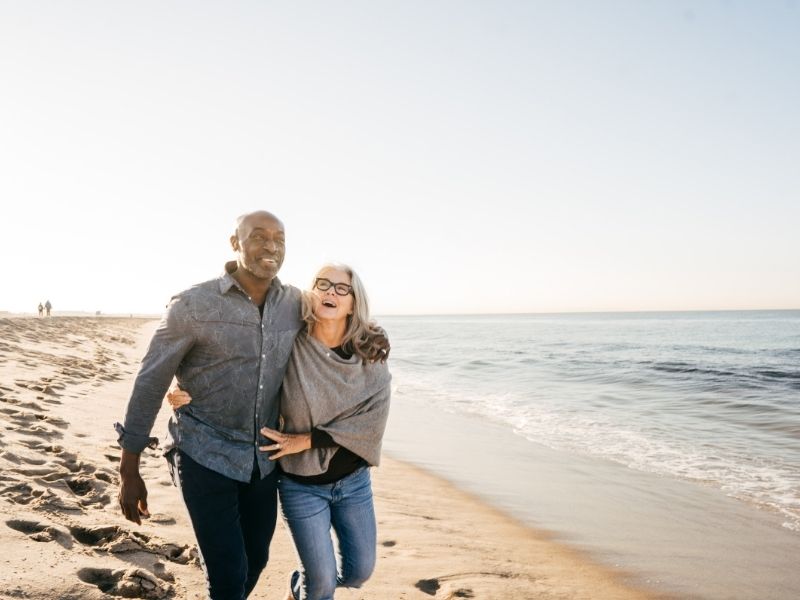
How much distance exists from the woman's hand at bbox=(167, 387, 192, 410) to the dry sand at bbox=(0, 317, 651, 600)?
49.9 inches

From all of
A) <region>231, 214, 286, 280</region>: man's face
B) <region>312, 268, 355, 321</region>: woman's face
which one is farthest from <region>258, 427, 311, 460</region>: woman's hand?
<region>231, 214, 286, 280</region>: man's face

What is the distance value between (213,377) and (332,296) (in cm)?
81

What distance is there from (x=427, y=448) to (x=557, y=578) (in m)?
5.15

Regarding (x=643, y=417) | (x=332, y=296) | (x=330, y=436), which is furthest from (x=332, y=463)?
(x=643, y=417)

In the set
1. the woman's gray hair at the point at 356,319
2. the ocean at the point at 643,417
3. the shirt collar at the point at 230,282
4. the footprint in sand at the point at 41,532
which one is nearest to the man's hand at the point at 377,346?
the woman's gray hair at the point at 356,319

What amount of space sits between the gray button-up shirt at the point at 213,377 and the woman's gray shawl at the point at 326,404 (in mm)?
148

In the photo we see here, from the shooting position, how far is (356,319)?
3322 millimetres

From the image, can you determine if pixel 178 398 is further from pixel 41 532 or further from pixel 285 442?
pixel 41 532

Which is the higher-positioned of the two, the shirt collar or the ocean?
the shirt collar

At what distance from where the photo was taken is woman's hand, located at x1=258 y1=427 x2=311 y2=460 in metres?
2.88

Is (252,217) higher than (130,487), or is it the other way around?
(252,217)

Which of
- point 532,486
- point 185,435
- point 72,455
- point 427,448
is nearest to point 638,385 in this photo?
point 427,448

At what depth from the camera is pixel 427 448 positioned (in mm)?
A: 9734

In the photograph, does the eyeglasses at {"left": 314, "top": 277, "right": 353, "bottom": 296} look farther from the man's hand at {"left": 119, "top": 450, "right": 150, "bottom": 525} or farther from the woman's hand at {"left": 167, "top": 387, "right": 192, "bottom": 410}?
the man's hand at {"left": 119, "top": 450, "right": 150, "bottom": 525}
